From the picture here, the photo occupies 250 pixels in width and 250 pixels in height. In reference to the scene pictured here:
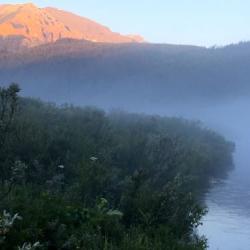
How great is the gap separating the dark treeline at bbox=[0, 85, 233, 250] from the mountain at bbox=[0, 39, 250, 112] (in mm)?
51712

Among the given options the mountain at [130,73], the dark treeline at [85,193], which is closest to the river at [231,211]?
the dark treeline at [85,193]

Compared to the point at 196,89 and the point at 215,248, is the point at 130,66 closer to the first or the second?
the point at 196,89

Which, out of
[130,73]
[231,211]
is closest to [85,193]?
[231,211]

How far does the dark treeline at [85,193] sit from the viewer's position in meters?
8.91

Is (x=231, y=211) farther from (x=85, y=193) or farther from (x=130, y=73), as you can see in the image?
(x=130, y=73)

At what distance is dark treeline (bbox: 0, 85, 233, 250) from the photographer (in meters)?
8.91

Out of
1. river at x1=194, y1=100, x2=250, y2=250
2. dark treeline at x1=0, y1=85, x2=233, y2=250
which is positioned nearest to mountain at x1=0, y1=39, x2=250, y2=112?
river at x1=194, y1=100, x2=250, y2=250

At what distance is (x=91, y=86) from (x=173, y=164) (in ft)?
203

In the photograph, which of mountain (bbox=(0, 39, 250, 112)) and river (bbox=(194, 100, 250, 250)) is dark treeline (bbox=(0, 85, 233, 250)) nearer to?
river (bbox=(194, 100, 250, 250))

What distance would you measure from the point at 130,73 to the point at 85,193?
73.6 metres

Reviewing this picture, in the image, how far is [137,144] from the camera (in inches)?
786

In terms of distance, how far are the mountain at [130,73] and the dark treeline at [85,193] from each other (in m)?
51.7

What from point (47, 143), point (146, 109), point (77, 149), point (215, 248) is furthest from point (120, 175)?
point (146, 109)

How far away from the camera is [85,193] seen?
12.0 m
